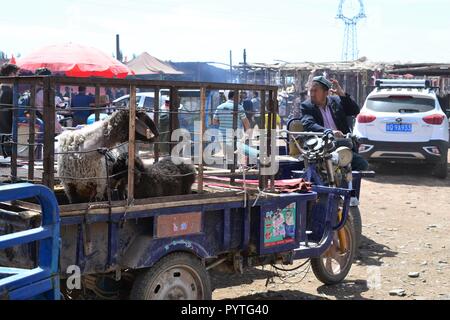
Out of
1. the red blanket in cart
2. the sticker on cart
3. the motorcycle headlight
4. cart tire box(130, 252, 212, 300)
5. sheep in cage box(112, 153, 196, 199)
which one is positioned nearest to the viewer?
cart tire box(130, 252, 212, 300)

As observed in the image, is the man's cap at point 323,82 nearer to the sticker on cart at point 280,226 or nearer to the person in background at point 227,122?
the person in background at point 227,122

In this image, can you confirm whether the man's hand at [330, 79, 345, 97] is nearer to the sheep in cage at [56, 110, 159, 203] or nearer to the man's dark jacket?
the man's dark jacket

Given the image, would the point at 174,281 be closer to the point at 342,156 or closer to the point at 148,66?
the point at 342,156

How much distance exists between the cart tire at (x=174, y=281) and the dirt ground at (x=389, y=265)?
3.71 feet

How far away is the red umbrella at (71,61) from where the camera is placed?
42.4 ft

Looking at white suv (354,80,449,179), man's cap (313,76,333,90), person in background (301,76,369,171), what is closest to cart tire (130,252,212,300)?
person in background (301,76,369,171)

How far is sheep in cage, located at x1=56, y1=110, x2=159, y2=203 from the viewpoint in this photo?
162 inches

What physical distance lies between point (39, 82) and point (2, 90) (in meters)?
3.58

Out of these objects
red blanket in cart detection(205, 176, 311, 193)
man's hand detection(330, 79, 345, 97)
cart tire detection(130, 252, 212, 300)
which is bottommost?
cart tire detection(130, 252, 212, 300)

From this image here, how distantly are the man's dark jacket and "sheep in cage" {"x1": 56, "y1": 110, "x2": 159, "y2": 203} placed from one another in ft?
8.91

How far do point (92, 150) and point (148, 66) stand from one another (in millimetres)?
21475

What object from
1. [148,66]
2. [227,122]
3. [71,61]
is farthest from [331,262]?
[148,66]

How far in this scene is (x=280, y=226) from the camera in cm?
470

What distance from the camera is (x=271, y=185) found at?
4.79m
